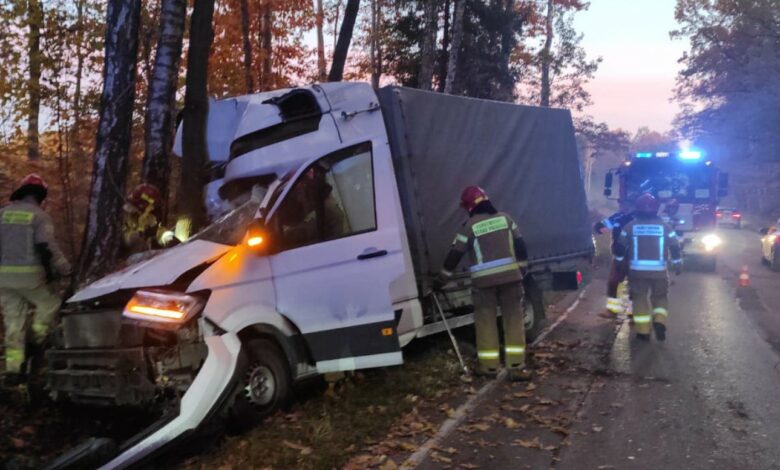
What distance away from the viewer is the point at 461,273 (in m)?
6.65

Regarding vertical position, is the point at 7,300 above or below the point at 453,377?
above

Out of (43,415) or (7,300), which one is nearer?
(43,415)

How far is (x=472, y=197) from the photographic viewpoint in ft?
20.6

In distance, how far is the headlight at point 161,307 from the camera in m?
4.27

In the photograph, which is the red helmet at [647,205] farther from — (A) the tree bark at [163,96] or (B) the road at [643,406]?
(A) the tree bark at [163,96]

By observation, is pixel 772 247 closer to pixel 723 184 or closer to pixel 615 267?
pixel 723 184

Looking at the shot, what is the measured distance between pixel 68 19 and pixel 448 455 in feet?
43.9

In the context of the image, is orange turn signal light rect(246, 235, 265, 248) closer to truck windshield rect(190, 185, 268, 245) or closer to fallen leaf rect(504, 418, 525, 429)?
truck windshield rect(190, 185, 268, 245)

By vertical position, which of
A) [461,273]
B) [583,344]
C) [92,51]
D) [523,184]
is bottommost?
[583,344]

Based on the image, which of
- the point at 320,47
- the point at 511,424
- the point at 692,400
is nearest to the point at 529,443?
the point at 511,424

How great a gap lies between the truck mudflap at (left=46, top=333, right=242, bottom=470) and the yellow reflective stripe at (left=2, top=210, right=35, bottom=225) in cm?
241

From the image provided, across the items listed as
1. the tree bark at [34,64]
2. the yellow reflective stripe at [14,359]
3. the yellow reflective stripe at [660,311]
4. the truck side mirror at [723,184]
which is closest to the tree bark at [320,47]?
the tree bark at [34,64]

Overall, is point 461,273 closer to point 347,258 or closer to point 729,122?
point 347,258

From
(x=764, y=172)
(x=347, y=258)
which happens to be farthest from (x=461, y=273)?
(x=764, y=172)
